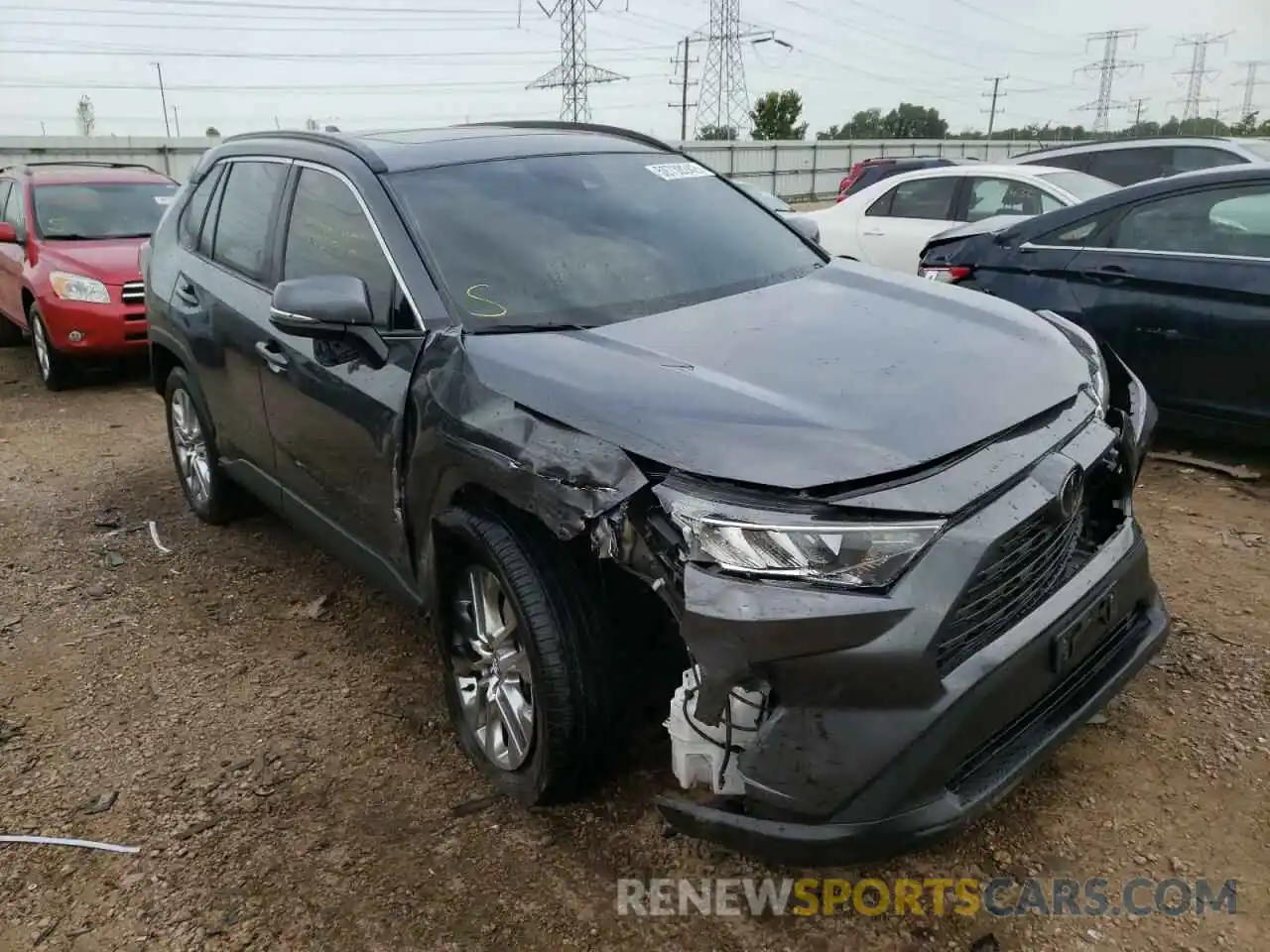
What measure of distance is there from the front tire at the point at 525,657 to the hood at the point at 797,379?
1.21ft

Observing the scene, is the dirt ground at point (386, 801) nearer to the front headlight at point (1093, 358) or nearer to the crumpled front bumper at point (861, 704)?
the crumpled front bumper at point (861, 704)

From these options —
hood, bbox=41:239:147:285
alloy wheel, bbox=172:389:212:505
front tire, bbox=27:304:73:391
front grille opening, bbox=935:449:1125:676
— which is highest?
front grille opening, bbox=935:449:1125:676

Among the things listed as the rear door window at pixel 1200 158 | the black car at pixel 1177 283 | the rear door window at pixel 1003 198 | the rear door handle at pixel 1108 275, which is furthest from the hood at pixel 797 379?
the rear door window at pixel 1200 158

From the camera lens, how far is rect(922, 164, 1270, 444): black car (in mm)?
4633

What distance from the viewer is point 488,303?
2.92 meters

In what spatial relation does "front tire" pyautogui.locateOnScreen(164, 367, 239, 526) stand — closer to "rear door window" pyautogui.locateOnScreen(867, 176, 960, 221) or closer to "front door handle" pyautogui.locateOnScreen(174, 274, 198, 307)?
"front door handle" pyautogui.locateOnScreen(174, 274, 198, 307)

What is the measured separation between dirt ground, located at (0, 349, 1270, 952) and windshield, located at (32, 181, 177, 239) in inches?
201

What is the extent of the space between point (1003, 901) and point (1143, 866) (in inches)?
14.9

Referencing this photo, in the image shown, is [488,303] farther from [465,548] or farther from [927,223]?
[927,223]

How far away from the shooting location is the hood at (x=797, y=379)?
7.09 ft

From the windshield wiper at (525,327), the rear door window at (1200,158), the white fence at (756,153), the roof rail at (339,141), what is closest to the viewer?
the windshield wiper at (525,327)

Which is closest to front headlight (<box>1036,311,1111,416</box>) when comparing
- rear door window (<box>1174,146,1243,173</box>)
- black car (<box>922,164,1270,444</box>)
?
black car (<box>922,164,1270,444</box>)

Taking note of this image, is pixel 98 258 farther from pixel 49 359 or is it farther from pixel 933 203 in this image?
pixel 933 203

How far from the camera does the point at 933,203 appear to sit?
8.80 meters
